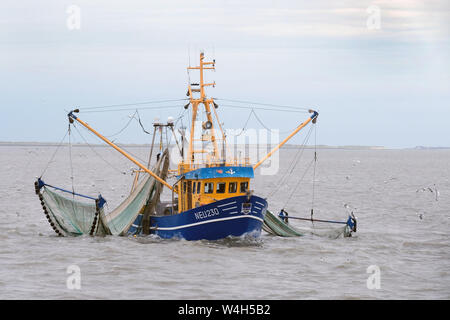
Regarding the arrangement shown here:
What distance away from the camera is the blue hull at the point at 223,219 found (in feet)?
102

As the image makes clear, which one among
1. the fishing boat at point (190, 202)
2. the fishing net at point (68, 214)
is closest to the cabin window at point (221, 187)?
the fishing boat at point (190, 202)

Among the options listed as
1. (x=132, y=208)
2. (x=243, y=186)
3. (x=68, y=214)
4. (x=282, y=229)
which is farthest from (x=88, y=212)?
(x=282, y=229)

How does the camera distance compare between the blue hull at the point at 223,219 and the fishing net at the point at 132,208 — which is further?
the fishing net at the point at 132,208

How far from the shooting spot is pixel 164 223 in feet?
113

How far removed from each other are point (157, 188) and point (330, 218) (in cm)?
1722

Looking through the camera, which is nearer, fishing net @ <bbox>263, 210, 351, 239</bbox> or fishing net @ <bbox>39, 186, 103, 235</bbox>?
fishing net @ <bbox>39, 186, 103, 235</bbox>

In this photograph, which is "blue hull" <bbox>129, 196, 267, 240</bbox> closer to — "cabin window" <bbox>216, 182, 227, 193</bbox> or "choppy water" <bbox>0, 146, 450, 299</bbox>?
"choppy water" <bbox>0, 146, 450, 299</bbox>

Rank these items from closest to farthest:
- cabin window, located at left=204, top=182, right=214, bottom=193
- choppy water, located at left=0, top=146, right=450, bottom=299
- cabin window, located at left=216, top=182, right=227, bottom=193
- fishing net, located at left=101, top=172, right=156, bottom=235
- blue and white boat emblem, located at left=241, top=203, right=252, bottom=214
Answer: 1. choppy water, located at left=0, top=146, right=450, bottom=299
2. blue and white boat emblem, located at left=241, top=203, right=252, bottom=214
3. cabin window, located at left=216, top=182, right=227, bottom=193
4. cabin window, located at left=204, top=182, right=214, bottom=193
5. fishing net, located at left=101, top=172, right=156, bottom=235

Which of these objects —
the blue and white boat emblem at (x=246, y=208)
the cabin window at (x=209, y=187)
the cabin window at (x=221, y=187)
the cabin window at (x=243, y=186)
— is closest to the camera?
the blue and white boat emblem at (x=246, y=208)

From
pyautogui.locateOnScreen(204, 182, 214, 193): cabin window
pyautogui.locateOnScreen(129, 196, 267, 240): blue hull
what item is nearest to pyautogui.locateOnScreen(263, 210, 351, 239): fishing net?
pyautogui.locateOnScreen(129, 196, 267, 240): blue hull

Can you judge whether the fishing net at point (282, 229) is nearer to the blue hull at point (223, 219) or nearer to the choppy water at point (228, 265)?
the choppy water at point (228, 265)

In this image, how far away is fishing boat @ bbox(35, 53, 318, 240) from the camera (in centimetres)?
3162
